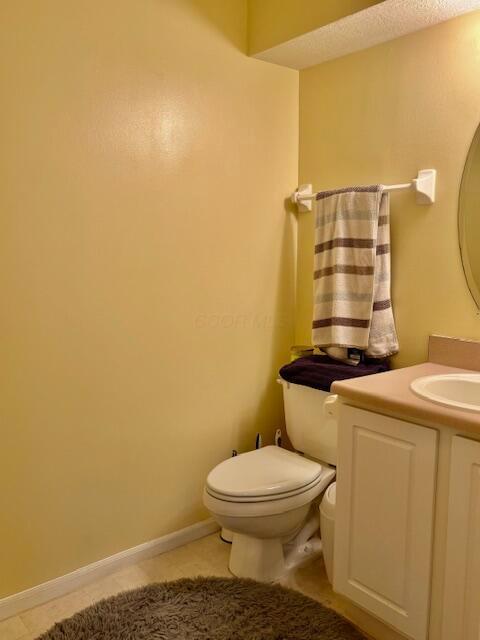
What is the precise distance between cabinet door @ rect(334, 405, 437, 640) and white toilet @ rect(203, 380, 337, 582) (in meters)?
0.26

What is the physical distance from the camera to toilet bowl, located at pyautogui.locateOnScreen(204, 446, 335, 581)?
1.76 metres

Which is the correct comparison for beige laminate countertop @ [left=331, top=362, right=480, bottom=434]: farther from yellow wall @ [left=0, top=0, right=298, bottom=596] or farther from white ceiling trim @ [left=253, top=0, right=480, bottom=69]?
white ceiling trim @ [left=253, top=0, right=480, bottom=69]

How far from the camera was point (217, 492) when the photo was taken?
1784mm

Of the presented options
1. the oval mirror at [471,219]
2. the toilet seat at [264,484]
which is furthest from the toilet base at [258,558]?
the oval mirror at [471,219]

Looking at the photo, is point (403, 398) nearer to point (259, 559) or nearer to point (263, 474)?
point (263, 474)

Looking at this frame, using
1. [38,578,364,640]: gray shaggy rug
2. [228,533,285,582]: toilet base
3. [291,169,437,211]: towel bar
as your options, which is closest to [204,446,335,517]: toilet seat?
[228,533,285,582]: toilet base

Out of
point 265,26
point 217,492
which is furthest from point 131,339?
point 265,26

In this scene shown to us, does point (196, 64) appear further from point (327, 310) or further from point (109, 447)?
point (109, 447)

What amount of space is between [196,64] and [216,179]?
45cm

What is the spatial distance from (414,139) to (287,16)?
708mm

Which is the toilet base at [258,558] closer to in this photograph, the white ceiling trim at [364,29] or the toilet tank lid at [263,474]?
the toilet tank lid at [263,474]

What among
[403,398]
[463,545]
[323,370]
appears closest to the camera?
[463,545]

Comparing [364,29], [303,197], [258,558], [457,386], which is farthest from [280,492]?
[364,29]

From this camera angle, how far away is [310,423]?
2066 mm
